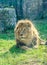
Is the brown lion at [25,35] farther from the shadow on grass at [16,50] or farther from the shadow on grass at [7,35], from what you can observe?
the shadow on grass at [7,35]

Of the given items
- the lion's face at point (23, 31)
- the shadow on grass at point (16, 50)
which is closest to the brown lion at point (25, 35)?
the lion's face at point (23, 31)

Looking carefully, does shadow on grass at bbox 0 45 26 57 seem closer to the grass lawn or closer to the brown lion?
the grass lawn

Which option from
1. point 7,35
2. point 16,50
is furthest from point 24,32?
point 7,35

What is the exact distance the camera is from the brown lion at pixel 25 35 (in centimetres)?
898

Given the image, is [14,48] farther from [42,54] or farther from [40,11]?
[40,11]

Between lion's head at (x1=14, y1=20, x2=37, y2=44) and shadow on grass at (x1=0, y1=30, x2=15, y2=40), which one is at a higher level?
lion's head at (x1=14, y1=20, x2=37, y2=44)

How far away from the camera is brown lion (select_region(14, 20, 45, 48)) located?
8977 mm

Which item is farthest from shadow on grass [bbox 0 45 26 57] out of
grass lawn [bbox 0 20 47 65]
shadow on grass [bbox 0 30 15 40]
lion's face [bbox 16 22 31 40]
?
shadow on grass [bbox 0 30 15 40]

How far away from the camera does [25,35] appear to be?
8953 mm

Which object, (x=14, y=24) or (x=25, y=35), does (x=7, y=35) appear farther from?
(x=25, y=35)

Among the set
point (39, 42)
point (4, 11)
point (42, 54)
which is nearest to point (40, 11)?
point (4, 11)

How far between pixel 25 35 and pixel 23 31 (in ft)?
0.42

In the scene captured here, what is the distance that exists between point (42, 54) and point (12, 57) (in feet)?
2.82

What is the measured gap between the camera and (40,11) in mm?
17156
